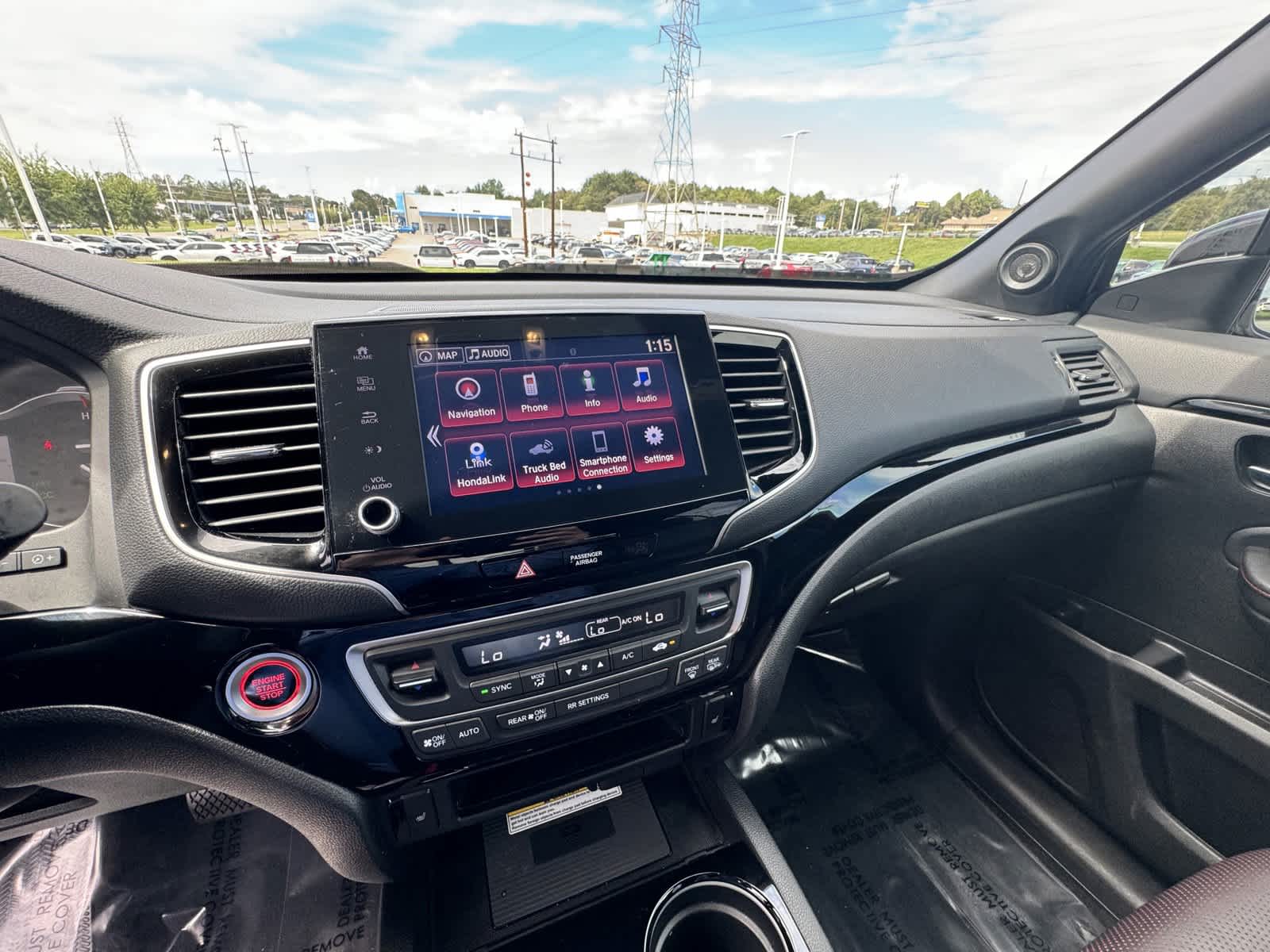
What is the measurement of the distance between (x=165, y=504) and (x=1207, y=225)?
8.50 feet

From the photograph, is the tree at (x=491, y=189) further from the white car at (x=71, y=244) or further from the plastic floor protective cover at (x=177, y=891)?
the plastic floor protective cover at (x=177, y=891)

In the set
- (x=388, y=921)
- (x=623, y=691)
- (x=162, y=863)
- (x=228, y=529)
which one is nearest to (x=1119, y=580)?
(x=623, y=691)

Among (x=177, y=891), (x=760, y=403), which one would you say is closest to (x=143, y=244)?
(x=760, y=403)

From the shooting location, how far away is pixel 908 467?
55.7 inches

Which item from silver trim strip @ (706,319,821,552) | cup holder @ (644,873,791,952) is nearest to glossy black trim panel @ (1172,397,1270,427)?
silver trim strip @ (706,319,821,552)

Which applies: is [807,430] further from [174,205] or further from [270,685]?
[174,205]

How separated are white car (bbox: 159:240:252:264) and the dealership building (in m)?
0.38

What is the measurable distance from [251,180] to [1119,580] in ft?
8.15

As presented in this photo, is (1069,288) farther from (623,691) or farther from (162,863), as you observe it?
(162,863)

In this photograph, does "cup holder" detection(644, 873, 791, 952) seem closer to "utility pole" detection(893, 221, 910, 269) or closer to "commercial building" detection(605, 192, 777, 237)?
"commercial building" detection(605, 192, 777, 237)

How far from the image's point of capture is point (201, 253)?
118cm

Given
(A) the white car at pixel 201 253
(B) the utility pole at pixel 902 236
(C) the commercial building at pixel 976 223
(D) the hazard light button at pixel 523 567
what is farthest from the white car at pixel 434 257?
(C) the commercial building at pixel 976 223

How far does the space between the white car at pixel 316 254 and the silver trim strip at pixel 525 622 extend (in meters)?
0.95

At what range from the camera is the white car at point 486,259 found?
1557mm
